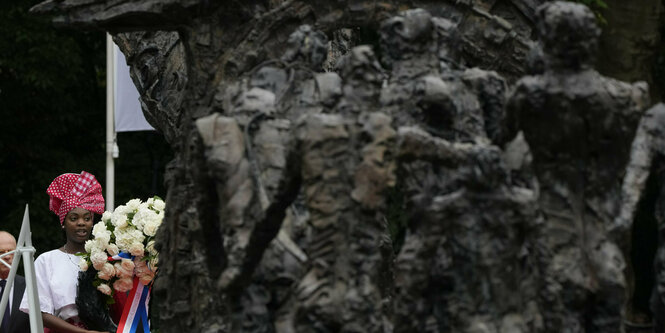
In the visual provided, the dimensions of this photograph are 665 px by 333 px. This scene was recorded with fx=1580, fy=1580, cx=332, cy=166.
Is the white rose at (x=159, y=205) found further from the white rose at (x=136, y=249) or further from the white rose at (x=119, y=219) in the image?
the white rose at (x=136, y=249)

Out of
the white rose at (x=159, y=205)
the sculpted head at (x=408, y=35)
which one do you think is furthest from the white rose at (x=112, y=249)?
the sculpted head at (x=408, y=35)

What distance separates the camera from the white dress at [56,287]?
48.8 ft

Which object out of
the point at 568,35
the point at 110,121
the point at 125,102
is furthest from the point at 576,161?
the point at 110,121

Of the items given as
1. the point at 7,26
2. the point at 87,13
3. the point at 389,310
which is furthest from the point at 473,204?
the point at 7,26

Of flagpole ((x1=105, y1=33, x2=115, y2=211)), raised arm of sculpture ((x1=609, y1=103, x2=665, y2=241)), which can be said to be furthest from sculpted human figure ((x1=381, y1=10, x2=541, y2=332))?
flagpole ((x1=105, y1=33, x2=115, y2=211))

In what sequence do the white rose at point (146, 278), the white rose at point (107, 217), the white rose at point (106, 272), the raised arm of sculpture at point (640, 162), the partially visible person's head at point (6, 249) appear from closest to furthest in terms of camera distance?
the raised arm of sculpture at point (640, 162), the partially visible person's head at point (6, 249), the white rose at point (106, 272), the white rose at point (146, 278), the white rose at point (107, 217)

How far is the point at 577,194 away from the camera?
11.8 metres

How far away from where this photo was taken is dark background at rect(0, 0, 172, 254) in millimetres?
23047

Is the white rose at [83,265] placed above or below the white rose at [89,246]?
below

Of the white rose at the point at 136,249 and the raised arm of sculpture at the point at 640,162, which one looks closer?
the raised arm of sculpture at the point at 640,162

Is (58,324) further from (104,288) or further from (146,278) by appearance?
(146,278)

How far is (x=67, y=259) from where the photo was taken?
1523cm

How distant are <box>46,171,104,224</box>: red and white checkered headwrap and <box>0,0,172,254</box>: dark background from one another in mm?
7525

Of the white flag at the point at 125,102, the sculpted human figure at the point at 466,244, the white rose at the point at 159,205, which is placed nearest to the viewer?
the sculpted human figure at the point at 466,244
